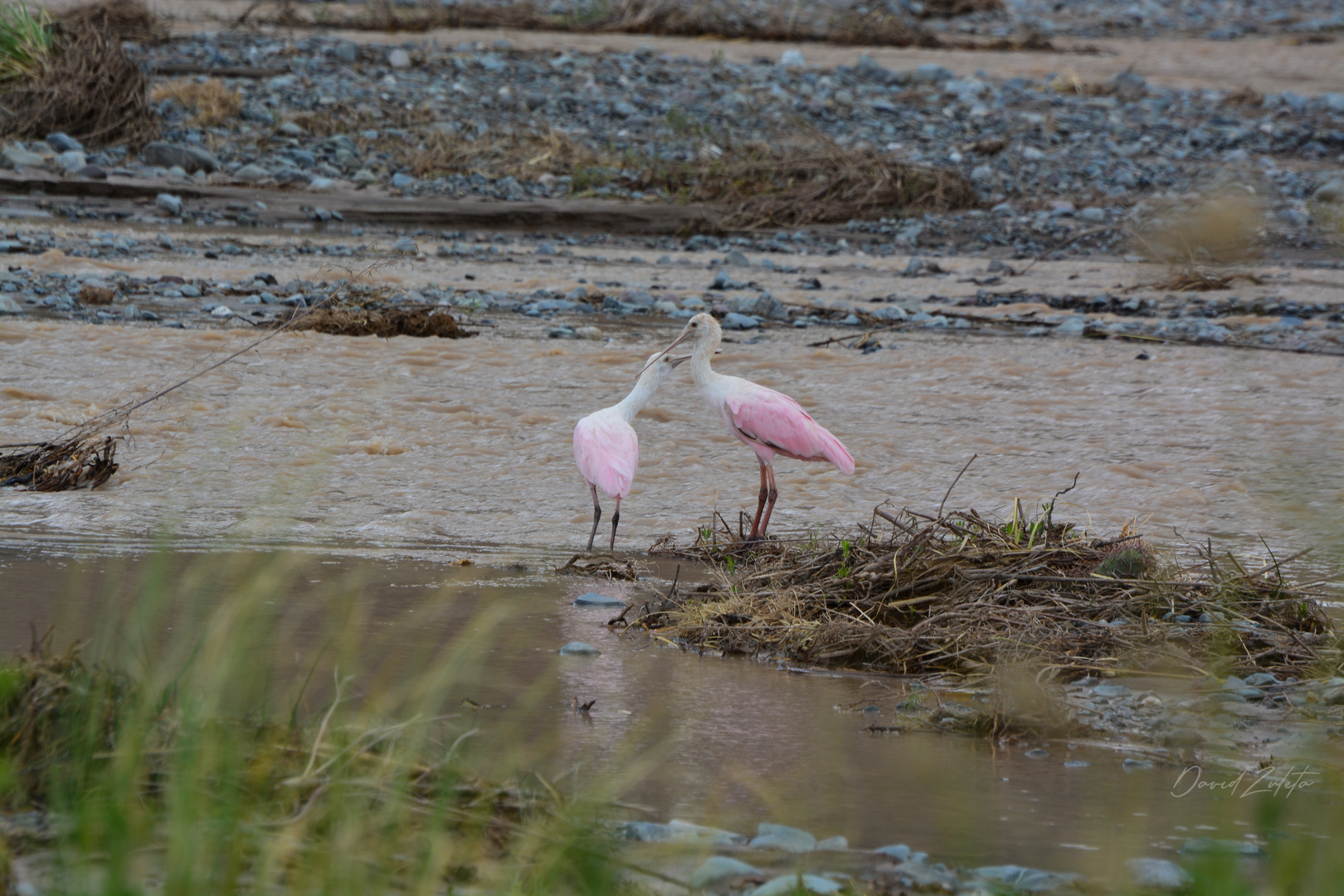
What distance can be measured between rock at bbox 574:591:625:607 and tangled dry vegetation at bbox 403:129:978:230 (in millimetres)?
10914

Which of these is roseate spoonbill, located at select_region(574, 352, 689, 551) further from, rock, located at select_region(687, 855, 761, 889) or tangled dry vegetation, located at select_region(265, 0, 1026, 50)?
tangled dry vegetation, located at select_region(265, 0, 1026, 50)

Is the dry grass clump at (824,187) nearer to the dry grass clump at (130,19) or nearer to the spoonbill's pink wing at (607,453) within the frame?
the dry grass clump at (130,19)

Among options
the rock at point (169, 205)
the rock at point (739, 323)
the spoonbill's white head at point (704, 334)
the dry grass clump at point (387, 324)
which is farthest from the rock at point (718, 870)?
the rock at point (169, 205)

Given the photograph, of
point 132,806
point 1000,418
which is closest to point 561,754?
point 132,806

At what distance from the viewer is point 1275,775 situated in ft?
9.62

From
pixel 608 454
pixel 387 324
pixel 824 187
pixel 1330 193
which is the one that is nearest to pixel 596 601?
pixel 608 454

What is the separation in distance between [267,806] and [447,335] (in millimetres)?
6933

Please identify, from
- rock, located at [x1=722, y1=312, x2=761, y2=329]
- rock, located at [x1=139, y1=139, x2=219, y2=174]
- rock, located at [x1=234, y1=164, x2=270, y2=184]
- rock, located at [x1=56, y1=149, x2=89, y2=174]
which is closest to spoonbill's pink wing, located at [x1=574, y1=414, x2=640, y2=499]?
rock, located at [x1=722, y1=312, x2=761, y2=329]

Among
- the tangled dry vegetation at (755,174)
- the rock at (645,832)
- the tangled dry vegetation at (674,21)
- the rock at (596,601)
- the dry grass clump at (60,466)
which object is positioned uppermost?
the tangled dry vegetation at (674,21)

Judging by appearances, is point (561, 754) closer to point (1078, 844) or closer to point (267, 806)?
point (267, 806)

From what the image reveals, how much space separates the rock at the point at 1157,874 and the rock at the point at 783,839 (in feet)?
1.85

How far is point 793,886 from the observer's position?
2244mm

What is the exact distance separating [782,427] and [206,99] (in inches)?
503

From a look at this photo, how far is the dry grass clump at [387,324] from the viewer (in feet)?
29.1
